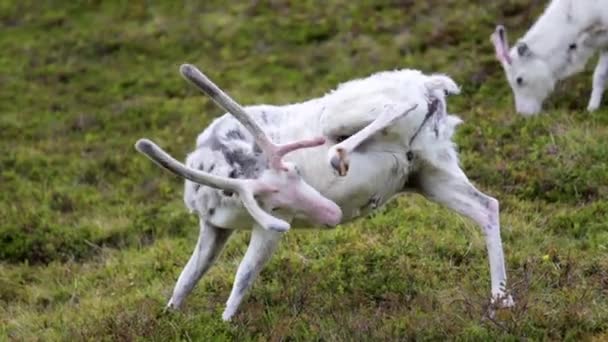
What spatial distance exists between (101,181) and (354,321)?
678cm

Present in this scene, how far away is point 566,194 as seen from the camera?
9.28m

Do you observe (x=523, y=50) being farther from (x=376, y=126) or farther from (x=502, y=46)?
(x=376, y=126)

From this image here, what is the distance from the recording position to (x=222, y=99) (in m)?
5.80

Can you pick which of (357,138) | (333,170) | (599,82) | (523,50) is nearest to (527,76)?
(523,50)

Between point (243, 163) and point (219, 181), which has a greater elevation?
point (219, 181)

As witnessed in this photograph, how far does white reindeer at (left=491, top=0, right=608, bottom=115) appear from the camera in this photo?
40.2ft

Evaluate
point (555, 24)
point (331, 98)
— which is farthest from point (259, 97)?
point (331, 98)

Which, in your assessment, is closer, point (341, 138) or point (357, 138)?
point (357, 138)

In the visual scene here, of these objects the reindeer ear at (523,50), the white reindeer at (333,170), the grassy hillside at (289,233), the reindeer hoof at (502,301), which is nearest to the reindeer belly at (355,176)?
the white reindeer at (333,170)

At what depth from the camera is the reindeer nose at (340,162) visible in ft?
18.1

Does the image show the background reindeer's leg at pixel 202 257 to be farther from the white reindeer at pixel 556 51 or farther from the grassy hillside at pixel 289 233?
the white reindeer at pixel 556 51

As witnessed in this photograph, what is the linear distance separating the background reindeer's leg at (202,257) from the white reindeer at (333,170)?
0.07ft

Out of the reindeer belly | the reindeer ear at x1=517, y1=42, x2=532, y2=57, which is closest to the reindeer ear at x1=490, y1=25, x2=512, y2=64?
the reindeer ear at x1=517, y1=42, x2=532, y2=57

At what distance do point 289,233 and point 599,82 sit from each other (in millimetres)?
5351
